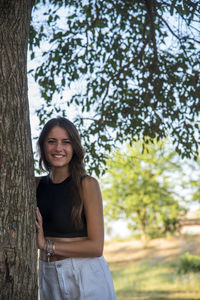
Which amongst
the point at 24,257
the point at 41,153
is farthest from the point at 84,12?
the point at 24,257

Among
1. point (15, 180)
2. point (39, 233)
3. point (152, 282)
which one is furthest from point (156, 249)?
point (15, 180)

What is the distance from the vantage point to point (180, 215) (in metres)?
21.2

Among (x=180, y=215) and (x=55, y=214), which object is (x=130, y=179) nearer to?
(x=180, y=215)

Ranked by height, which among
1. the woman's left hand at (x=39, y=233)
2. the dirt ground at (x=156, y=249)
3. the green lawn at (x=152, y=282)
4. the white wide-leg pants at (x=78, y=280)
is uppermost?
the woman's left hand at (x=39, y=233)

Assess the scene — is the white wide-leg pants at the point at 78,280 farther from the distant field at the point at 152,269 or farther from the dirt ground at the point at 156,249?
the dirt ground at the point at 156,249

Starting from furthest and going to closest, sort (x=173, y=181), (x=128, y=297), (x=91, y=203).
Result: (x=173, y=181) < (x=128, y=297) < (x=91, y=203)

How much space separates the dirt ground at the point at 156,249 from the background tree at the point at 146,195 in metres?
0.64

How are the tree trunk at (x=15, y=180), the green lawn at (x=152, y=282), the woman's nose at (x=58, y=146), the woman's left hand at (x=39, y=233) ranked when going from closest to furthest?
1. the tree trunk at (x=15, y=180)
2. the woman's left hand at (x=39, y=233)
3. the woman's nose at (x=58, y=146)
4. the green lawn at (x=152, y=282)

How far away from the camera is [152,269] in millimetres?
18078

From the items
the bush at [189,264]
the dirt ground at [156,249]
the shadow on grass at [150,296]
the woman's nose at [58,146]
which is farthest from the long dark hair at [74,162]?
the dirt ground at [156,249]

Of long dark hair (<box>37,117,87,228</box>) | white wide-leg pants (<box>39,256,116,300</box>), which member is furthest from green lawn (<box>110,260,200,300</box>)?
long dark hair (<box>37,117,87,228</box>)

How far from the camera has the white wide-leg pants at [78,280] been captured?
125 inches

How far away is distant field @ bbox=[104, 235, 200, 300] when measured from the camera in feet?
46.7

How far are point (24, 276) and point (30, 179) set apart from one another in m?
0.72
